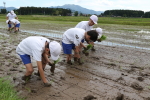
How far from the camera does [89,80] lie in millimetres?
4137

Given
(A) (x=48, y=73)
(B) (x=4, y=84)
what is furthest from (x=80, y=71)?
(B) (x=4, y=84)

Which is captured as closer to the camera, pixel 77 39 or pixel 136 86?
pixel 136 86

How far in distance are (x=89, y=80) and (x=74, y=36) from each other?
1455 mm

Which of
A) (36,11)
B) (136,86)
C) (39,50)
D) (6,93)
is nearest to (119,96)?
(136,86)

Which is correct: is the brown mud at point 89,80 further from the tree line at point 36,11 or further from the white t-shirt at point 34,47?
the tree line at point 36,11

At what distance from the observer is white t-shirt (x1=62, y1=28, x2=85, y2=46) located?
4754 millimetres

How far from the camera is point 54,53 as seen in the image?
10.9 feet

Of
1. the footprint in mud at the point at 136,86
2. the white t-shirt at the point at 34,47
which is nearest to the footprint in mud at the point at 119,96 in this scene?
the footprint in mud at the point at 136,86

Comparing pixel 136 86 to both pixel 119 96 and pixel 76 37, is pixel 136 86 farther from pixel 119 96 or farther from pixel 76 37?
pixel 76 37

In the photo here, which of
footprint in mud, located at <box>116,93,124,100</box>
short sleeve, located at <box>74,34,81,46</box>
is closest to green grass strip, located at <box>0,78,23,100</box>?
footprint in mud, located at <box>116,93,124,100</box>

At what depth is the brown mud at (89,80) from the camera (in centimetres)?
339

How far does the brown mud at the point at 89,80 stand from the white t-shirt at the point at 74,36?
2.60ft

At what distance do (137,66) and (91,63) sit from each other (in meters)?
1.47

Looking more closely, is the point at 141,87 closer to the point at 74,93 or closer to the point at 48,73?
the point at 74,93
